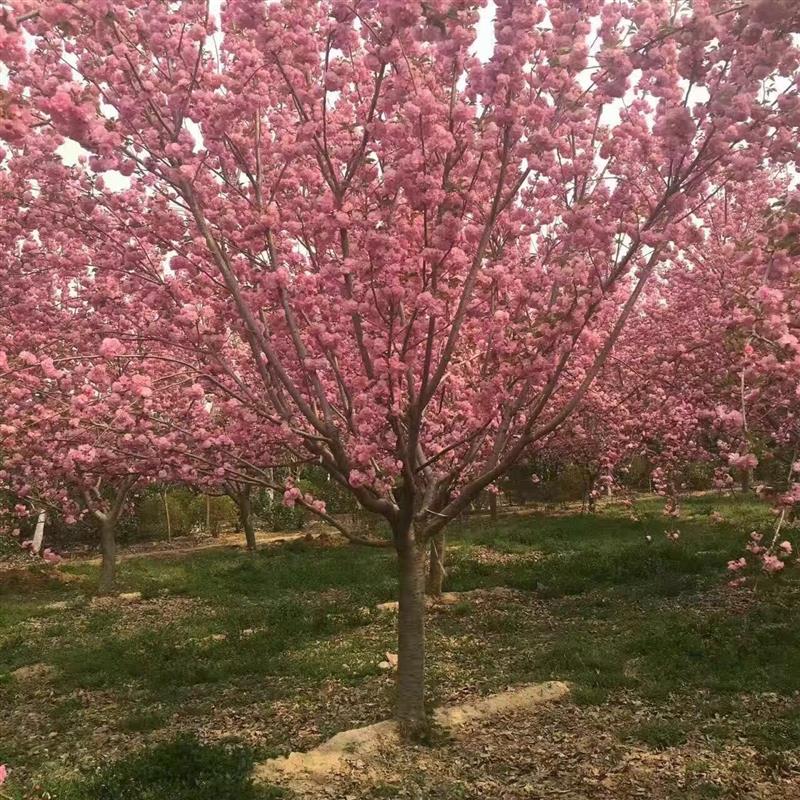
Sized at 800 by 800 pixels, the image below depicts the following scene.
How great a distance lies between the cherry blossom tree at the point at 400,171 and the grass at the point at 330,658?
2.05 m

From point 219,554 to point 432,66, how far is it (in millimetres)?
18287

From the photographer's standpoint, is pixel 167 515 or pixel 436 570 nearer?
pixel 436 570

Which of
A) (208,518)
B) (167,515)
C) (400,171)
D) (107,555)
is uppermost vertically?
(400,171)

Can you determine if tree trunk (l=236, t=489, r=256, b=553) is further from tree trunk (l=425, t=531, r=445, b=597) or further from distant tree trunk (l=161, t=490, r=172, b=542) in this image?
tree trunk (l=425, t=531, r=445, b=597)

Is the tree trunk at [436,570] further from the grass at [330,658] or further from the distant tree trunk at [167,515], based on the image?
the distant tree trunk at [167,515]

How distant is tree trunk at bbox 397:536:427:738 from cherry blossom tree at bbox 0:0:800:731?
23mm

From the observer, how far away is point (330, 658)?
32.0 feet

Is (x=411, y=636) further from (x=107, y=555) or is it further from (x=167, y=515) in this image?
(x=167, y=515)

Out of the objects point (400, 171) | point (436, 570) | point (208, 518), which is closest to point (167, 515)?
point (208, 518)

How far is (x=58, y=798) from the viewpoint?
544cm

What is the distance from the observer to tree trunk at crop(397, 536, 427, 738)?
7027mm

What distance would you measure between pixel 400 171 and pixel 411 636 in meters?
4.39

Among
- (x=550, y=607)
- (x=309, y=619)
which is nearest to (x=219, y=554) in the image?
(x=309, y=619)

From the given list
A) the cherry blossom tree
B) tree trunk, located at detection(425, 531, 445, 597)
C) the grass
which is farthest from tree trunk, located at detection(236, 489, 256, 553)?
the cherry blossom tree
